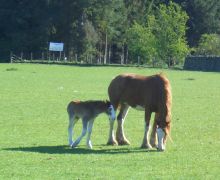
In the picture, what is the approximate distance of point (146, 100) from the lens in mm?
16984

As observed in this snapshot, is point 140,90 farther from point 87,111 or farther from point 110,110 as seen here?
point 87,111

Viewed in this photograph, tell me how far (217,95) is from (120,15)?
216 feet

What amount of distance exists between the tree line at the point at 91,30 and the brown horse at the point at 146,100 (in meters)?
77.6

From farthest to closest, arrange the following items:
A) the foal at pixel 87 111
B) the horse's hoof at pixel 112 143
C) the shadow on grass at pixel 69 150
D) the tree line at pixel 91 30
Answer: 1. the tree line at pixel 91 30
2. the horse's hoof at pixel 112 143
3. the foal at pixel 87 111
4. the shadow on grass at pixel 69 150

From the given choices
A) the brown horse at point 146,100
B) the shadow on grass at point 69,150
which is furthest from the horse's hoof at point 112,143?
the shadow on grass at point 69,150

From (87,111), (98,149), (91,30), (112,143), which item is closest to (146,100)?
(112,143)

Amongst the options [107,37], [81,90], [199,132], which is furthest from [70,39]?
[199,132]

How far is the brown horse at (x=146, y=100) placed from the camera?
16438mm

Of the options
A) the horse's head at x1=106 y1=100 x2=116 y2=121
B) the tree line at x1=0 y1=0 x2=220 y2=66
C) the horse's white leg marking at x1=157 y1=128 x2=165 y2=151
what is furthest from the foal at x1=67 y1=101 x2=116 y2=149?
the tree line at x1=0 y1=0 x2=220 y2=66

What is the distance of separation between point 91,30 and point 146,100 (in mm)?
80210

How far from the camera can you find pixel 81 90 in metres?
36.9

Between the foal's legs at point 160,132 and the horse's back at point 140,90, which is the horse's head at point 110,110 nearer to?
the horse's back at point 140,90

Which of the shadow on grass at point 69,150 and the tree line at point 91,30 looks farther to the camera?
the tree line at point 91,30

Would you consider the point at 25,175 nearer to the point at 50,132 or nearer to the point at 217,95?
the point at 50,132
